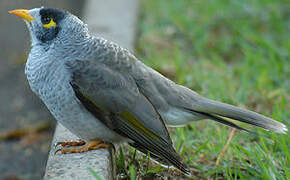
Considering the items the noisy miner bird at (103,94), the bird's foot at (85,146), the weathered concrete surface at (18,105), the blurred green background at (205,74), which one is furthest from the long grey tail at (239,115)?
the weathered concrete surface at (18,105)

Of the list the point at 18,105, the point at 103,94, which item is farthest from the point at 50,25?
the point at 18,105

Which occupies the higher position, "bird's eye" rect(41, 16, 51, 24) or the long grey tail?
"bird's eye" rect(41, 16, 51, 24)

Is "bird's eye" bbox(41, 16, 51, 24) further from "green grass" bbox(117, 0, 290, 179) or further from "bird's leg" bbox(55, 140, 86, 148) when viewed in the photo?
"green grass" bbox(117, 0, 290, 179)

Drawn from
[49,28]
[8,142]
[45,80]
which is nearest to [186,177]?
[45,80]

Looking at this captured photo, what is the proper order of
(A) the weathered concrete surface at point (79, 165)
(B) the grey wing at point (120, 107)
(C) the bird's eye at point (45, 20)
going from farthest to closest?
(C) the bird's eye at point (45, 20)
(B) the grey wing at point (120, 107)
(A) the weathered concrete surface at point (79, 165)

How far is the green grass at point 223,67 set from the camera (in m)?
3.82

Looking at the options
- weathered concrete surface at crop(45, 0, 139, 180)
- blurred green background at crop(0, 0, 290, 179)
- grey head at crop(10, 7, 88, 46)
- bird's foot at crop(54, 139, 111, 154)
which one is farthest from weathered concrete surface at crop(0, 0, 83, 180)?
grey head at crop(10, 7, 88, 46)

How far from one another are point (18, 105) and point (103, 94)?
2863 millimetres

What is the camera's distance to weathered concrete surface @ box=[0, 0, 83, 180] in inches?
197

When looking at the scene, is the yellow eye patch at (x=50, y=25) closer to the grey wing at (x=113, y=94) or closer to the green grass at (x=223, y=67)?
the grey wing at (x=113, y=94)

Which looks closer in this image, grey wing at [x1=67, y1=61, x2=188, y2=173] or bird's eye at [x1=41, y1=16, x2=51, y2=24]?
grey wing at [x1=67, y1=61, x2=188, y2=173]

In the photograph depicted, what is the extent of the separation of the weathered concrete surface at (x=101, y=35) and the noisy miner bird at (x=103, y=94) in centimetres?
15

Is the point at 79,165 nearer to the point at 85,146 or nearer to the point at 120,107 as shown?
the point at 85,146

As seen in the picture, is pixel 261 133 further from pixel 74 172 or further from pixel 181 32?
pixel 181 32
